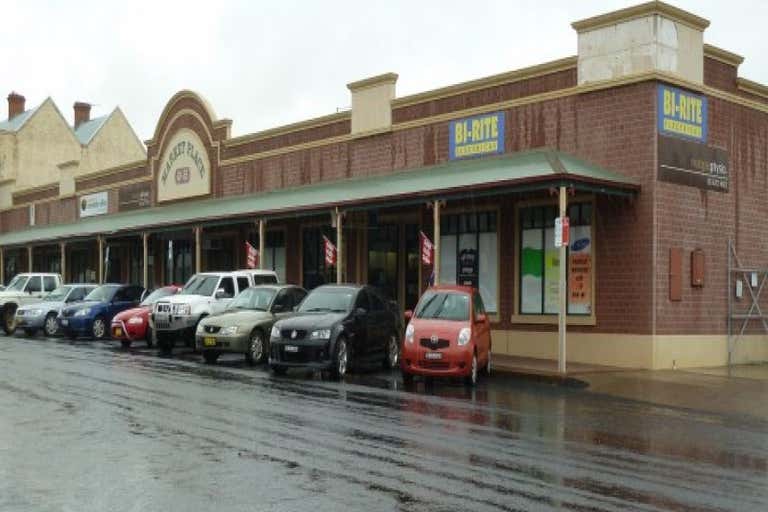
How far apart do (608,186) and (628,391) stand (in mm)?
5005

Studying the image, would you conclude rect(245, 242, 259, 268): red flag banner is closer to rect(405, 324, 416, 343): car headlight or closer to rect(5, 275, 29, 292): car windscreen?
rect(5, 275, 29, 292): car windscreen

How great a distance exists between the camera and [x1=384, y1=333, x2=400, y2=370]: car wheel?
64.6 feet

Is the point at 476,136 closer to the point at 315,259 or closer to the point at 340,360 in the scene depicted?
the point at 315,259

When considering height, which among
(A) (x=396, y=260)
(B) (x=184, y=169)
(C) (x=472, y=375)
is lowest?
(C) (x=472, y=375)

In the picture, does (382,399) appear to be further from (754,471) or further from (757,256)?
(757,256)

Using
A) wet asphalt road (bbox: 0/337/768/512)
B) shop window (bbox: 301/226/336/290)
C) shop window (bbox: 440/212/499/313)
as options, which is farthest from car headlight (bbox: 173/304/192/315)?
shop window (bbox: 301/226/336/290)

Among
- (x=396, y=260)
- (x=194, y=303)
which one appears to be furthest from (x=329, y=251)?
(x=194, y=303)

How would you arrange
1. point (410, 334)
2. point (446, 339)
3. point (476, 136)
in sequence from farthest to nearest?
point (476, 136), point (410, 334), point (446, 339)

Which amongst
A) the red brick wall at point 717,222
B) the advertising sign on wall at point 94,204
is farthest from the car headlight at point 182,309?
the advertising sign on wall at point 94,204

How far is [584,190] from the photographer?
1941cm

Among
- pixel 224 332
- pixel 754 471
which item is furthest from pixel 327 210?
pixel 754 471

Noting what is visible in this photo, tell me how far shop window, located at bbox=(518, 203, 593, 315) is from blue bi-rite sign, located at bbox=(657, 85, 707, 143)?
251 centimetres

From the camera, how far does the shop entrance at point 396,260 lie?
26.9 m

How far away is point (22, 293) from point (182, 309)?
40.7ft
